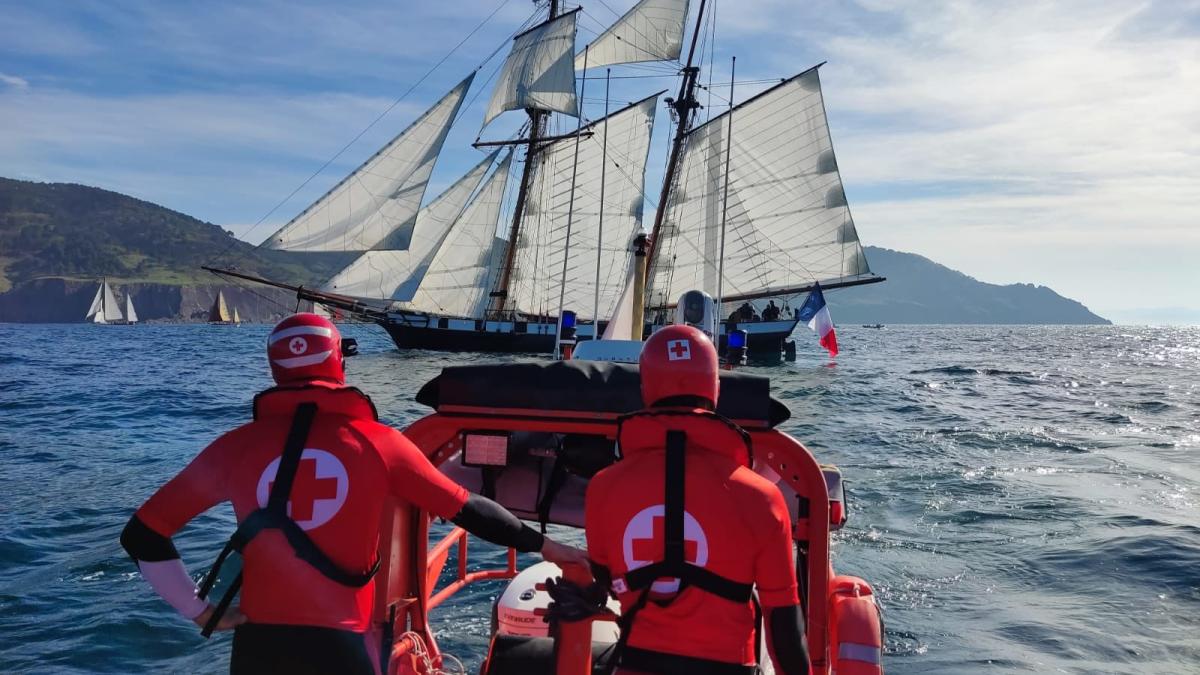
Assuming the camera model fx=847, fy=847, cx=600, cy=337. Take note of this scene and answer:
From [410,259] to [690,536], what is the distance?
2345 inches

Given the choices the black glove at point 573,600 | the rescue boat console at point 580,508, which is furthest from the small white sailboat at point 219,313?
the black glove at point 573,600

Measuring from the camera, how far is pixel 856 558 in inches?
443

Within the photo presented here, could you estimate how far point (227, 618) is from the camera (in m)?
3.34

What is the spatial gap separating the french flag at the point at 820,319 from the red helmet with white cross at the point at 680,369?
4290cm

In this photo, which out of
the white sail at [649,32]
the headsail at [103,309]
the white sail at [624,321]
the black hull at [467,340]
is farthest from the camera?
the headsail at [103,309]

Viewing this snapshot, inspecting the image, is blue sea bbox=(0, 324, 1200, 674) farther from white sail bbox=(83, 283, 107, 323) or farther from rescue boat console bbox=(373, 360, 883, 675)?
white sail bbox=(83, 283, 107, 323)

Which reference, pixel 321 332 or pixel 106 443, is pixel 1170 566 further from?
pixel 106 443

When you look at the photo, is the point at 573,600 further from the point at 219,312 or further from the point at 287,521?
the point at 219,312

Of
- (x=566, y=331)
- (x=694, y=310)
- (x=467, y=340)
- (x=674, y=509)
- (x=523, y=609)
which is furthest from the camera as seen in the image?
(x=467, y=340)

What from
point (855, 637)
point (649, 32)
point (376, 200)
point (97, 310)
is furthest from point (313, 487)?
point (97, 310)

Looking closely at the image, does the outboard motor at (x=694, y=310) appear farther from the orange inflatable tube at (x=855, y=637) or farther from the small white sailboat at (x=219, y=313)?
the small white sailboat at (x=219, y=313)

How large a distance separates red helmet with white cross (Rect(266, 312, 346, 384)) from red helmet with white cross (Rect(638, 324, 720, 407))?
1263 mm

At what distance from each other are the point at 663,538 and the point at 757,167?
5217 centimetres

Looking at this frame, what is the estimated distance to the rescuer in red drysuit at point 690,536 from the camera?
287cm
